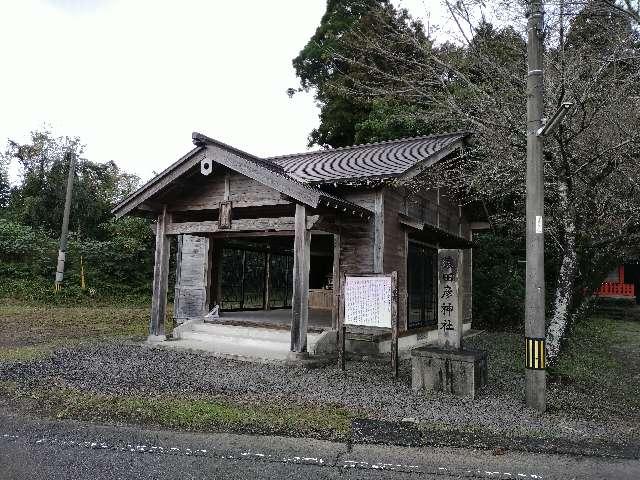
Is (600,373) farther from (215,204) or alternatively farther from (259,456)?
(215,204)

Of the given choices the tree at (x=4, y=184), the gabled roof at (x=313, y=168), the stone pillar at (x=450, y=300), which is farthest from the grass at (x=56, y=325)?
the tree at (x=4, y=184)

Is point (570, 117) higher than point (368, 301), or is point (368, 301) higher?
point (570, 117)

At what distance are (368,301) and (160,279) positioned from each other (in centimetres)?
483

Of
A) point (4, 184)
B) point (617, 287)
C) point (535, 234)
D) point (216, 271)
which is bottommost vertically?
point (617, 287)

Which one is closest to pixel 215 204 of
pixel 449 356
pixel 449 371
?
pixel 449 356

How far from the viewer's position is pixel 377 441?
15.0ft

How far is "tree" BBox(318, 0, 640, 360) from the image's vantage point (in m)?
7.03

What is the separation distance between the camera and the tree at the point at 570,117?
7027 mm

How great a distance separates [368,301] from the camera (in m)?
7.68

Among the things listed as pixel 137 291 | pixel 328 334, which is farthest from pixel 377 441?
pixel 137 291

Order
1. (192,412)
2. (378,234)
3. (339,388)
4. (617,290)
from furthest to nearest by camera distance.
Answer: (617,290) < (378,234) < (339,388) < (192,412)

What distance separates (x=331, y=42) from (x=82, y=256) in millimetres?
15333

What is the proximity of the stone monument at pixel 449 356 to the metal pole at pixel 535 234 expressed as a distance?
0.84 meters

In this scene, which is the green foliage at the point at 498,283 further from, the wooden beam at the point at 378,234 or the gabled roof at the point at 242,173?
the gabled roof at the point at 242,173
